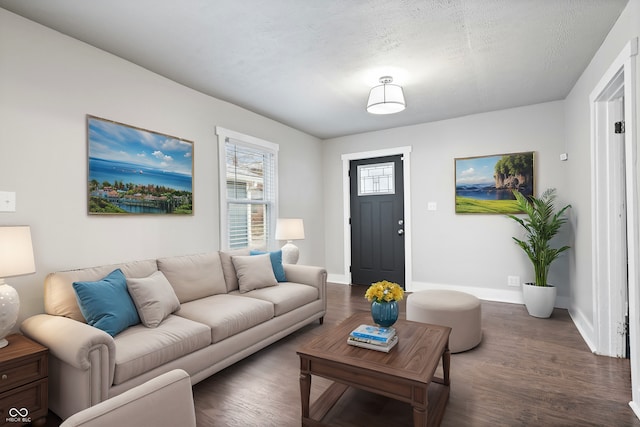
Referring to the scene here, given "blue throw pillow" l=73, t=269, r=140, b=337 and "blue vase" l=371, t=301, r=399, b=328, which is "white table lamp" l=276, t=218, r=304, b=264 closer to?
"blue throw pillow" l=73, t=269, r=140, b=337

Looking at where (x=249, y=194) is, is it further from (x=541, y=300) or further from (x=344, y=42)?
(x=541, y=300)

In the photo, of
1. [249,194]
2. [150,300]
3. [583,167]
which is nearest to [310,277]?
[249,194]

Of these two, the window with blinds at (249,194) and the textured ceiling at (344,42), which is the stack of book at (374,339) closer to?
the textured ceiling at (344,42)

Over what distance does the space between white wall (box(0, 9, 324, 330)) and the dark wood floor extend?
1.39 meters

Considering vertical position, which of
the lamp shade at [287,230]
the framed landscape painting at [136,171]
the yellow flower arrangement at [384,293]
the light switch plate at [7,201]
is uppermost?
the framed landscape painting at [136,171]

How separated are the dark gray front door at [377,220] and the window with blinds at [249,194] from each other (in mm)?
1646

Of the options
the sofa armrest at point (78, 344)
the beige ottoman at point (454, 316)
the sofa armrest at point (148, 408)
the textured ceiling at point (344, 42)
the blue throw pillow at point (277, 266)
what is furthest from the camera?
the blue throw pillow at point (277, 266)

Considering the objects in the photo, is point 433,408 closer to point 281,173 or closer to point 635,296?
point 635,296

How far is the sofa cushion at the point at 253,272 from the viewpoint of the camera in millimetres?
3305

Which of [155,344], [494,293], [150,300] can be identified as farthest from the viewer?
[494,293]

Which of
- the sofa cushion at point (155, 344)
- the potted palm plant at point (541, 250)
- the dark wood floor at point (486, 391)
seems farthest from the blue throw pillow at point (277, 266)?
the potted palm plant at point (541, 250)

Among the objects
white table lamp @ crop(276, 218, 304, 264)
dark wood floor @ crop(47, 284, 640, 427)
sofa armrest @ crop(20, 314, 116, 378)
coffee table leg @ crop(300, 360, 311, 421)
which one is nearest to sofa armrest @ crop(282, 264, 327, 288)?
white table lamp @ crop(276, 218, 304, 264)

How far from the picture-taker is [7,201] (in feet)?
7.10

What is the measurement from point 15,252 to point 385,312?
7.42 ft
